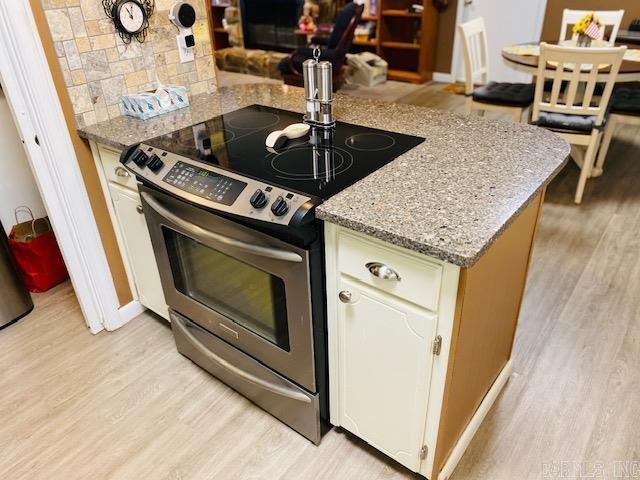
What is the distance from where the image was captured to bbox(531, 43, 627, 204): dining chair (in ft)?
8.83

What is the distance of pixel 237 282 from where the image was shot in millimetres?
1553

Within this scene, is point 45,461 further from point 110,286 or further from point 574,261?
point 574,261

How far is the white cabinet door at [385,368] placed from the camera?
122 centimetres

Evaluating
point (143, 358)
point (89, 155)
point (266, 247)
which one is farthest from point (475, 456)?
point (89, 155)

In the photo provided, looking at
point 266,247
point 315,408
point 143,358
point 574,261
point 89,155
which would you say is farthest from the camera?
point 574,261

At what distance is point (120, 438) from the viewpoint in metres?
1.71

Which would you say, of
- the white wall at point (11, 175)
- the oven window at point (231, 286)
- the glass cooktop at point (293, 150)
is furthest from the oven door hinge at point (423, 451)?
the white wall at point (11, 175)

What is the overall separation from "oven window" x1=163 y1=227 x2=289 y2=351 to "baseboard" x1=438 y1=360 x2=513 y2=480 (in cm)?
63

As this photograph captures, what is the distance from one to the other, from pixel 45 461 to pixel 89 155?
1113 millimetres

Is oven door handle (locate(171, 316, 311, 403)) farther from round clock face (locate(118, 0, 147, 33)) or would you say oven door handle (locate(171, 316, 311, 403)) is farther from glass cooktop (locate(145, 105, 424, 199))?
round clock face (locate(118, 0, 147, 33))

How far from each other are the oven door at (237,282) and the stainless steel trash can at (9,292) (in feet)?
2.85

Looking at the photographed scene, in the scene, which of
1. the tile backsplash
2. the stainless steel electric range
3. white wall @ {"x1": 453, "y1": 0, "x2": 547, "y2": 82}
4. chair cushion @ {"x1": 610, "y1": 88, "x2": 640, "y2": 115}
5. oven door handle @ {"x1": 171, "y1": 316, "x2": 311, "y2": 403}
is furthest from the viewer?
white wall @ {"x1": 453, "y1": 0, "x2": 547, "y2": 82}

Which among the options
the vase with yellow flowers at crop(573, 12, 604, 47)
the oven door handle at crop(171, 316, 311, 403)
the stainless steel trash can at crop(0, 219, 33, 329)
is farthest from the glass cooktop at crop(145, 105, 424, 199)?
the vase with yellow flowers at crop(573, 12, 604, 47)

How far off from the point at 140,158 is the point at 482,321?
1.18m
